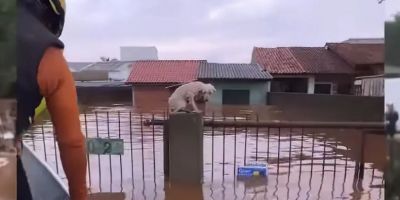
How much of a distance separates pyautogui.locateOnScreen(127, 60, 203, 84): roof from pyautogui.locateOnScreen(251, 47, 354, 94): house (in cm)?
251

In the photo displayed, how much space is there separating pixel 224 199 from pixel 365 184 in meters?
1.42

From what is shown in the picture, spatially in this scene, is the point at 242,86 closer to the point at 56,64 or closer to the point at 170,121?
the point at 170,121

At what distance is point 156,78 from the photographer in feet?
12.2

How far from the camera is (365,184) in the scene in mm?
4000

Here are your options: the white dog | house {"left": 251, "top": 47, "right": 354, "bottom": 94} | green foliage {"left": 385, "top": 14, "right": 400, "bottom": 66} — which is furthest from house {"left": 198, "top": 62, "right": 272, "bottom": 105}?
green foliage {"left": 385, "top": 14, "right": 400, "bottom": 66}

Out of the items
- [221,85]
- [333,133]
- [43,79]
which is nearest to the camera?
[43,79]

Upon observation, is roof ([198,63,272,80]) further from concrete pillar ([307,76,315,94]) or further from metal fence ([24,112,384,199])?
concrete pillar ([307,76,315,94])

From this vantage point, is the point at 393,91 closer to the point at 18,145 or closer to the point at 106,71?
the point at 18,145

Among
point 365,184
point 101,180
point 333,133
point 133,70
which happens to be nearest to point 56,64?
point 133,70

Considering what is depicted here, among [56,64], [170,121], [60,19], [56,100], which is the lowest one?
[170,121]

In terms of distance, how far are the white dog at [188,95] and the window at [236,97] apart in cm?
172

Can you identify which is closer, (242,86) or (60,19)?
(60,19)

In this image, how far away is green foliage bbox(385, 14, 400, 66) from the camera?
1.07 metres

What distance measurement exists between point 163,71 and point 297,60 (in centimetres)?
511
